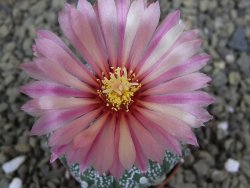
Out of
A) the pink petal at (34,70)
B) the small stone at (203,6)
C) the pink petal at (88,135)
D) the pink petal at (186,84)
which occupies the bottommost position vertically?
the pink petal at (88,135)

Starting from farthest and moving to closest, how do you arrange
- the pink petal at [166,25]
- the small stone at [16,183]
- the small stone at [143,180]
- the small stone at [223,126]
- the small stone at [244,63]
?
the small stone at [244,63] < the small stone at [223,126] < the small stone at [16,183] < the small stone at [143,180] < the pink petal at [166,25]

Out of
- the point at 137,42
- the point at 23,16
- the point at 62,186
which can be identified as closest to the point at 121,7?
the point at 137,42

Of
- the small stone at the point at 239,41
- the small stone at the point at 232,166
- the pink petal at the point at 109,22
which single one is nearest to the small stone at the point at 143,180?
the pink petal at the point at 109,22

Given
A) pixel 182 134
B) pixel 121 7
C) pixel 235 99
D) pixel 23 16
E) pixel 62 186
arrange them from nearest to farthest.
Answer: pixel 182 134
pixel 121 7
pixel 62 186
pixel 235 99
pixel 23 16

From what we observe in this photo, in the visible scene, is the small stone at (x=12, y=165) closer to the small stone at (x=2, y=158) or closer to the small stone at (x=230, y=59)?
the small stone at (x=2, y=158)

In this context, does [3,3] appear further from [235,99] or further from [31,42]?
[235,99]
